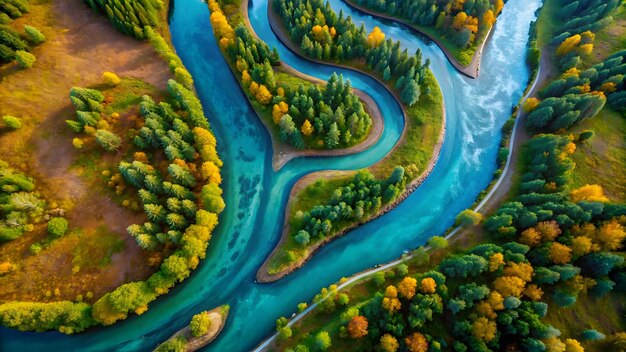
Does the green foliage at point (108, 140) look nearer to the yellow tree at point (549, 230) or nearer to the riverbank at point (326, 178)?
the riverbank at point (326, 178)

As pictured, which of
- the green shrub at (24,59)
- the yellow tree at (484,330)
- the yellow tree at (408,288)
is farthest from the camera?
the green shrub at (24,59)

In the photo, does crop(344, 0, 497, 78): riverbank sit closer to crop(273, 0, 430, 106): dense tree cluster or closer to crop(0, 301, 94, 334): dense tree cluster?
crop(273, 0, 430, 106): dense tree cluster

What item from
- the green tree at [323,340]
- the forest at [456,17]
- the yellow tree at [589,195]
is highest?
the forest at [456,17]

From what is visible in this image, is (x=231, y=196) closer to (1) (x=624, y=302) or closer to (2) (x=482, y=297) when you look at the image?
(2) (x=482, y=297)

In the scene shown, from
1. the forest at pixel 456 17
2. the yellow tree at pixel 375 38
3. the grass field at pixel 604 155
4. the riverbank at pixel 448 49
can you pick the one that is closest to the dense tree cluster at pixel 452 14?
the forest at pixel 456 17

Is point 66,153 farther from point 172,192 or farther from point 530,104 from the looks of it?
point 530,104

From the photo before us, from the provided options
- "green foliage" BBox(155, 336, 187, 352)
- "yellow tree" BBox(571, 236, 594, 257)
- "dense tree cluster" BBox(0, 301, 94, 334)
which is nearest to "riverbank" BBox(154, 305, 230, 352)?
"green foliage" BBox(155, 336, 187, 352)
